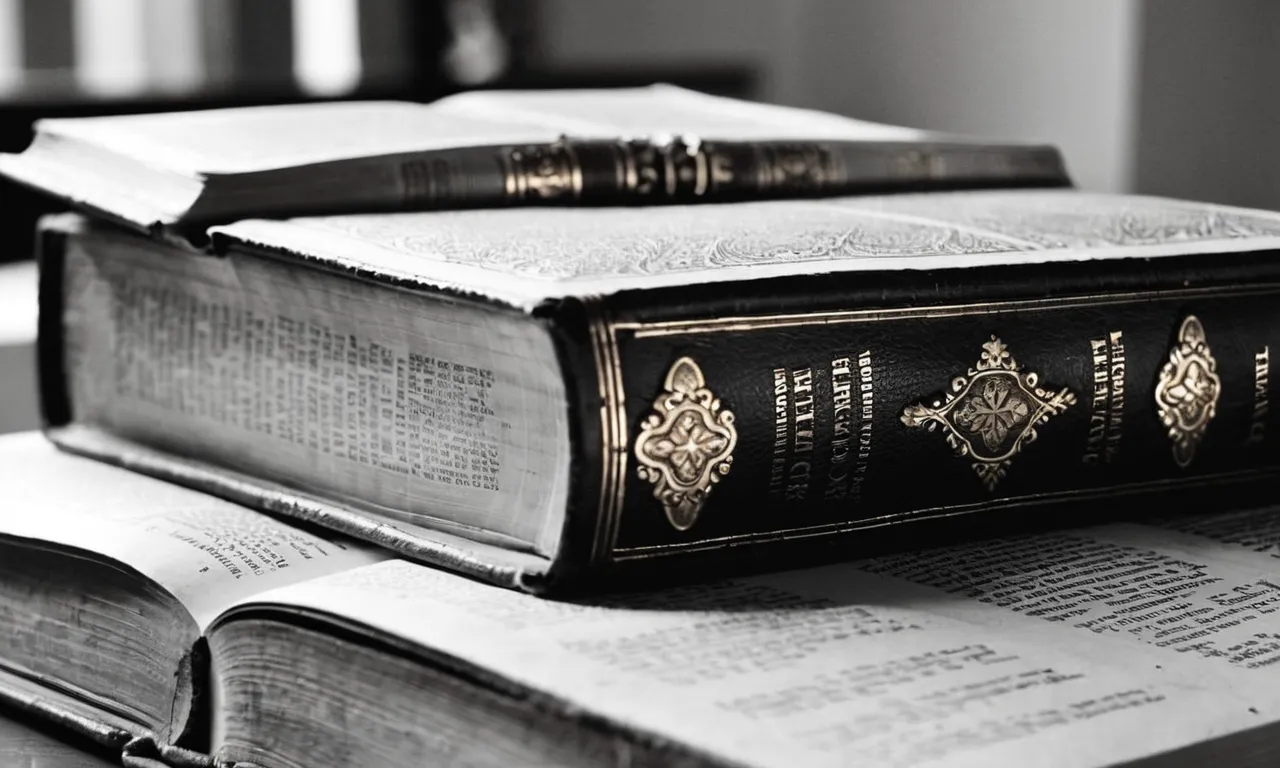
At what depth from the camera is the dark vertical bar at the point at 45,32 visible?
1.72 metres

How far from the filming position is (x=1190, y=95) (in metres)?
1.60

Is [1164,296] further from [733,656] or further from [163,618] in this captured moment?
[163,618]

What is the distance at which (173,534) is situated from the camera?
1.96 ft

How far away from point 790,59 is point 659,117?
3.96 ft

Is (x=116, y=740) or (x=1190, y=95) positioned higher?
(x=1190, y=95)

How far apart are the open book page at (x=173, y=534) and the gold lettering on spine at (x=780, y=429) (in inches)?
5.7

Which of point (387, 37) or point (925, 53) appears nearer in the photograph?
point (387, 37)

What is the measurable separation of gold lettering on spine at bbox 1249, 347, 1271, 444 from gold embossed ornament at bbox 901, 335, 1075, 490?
10 centimetres

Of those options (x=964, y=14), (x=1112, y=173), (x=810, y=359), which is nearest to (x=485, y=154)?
(x=810, y=359)

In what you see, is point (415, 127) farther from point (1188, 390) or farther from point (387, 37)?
point (387, 37)

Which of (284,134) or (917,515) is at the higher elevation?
(284,134)

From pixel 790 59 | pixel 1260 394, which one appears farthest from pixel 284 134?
pixel 790 59

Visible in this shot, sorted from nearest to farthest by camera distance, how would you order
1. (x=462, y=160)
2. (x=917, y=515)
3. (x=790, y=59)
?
(x=917, y=515) < (x=462, y=160) < (x=790, y=59)

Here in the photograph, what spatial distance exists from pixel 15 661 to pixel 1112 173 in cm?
121
